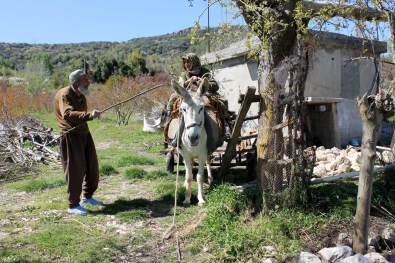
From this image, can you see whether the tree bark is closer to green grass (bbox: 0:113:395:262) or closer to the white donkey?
green grass (bbox: 0:113:395:262)

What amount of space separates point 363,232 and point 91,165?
14.1 ft

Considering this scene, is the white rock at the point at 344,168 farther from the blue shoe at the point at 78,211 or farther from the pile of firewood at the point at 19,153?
the pile of firewood at the point at 19,153

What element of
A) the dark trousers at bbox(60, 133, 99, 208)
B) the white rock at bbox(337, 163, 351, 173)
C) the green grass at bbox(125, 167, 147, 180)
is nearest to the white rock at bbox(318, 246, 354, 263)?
the white rock at bbox(337, 163, 351, 173)

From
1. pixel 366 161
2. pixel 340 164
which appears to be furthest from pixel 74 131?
pixel 340 164

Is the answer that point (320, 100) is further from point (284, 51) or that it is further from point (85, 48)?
point (85, 48)

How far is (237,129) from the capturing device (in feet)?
20.7

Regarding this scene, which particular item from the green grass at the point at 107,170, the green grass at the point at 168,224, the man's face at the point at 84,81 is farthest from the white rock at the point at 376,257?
the green grass at the point at 107,170

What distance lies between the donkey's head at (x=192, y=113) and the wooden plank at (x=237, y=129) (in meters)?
0.56

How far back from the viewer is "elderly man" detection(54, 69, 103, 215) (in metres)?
6.11

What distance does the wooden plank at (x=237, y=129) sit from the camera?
5.76m

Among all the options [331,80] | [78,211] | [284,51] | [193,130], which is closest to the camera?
[284,51]

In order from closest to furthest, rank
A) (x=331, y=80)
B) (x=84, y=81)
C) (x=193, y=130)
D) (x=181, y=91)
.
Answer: (x=193, y=130), (x=181, y=91), (x=84, y=81), (x=331, y=80)

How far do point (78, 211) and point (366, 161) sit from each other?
168 inches

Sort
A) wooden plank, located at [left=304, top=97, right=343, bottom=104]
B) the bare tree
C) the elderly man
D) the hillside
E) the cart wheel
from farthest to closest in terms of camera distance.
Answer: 1. the hillside
2. wooden plank, located at [left=304, top=97, right=343, bottom=104]
3. the cart wheel
4. the elderly man
5. the bare tree
